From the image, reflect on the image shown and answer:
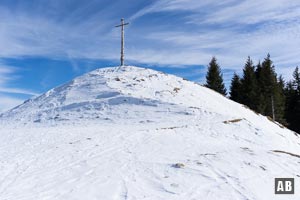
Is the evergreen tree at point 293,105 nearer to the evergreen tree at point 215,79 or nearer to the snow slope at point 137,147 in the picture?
the evergreen tree at point 215,79

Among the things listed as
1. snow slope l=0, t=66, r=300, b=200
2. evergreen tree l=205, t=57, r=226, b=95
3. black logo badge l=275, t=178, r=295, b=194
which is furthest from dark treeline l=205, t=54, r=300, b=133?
black logo badge l=275, t=178, r=295, b=194

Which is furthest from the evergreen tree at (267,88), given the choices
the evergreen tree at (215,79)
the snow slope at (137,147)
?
the snow slope at (137,147)

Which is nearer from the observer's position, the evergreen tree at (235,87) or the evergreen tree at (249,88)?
the evergreen tree at (249,88)

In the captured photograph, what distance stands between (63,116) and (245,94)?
29.5 meters

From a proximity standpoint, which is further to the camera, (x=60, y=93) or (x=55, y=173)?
(x=60, y=93)

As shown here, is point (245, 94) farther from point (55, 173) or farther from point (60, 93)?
point (55, 173)

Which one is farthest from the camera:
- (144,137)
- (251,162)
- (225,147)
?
(144,137)

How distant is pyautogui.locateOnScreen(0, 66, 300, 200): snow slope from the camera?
8508 millimetres

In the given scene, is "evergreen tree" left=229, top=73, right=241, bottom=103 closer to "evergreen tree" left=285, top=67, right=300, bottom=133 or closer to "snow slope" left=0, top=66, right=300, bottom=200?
"evergreen tree" left=285, top=67, right=300, bottom=133

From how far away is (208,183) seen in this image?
8.74m

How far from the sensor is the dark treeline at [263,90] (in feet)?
135

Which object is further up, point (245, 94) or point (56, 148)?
point (245, 94)

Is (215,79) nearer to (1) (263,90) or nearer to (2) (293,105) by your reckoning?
(1) (263,90)

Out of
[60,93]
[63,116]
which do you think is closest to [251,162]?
[63,116]
